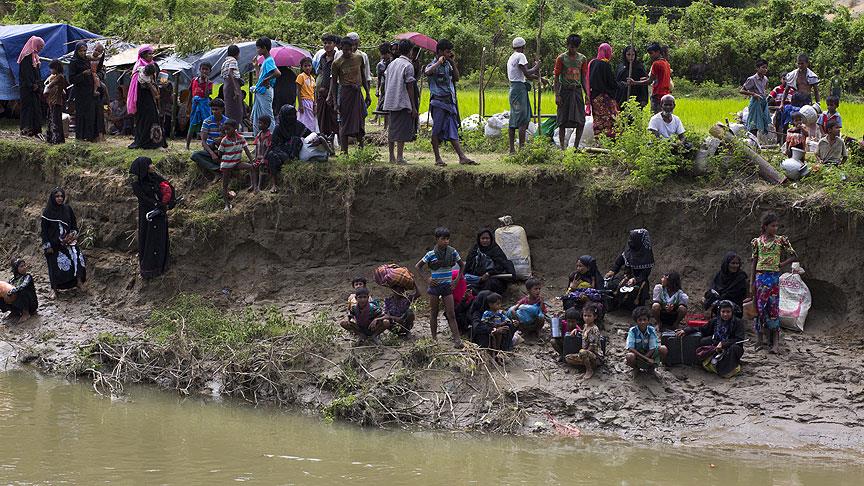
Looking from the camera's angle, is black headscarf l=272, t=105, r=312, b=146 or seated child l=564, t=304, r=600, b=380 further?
black headscarf l=272, t=105, r=312, b=146

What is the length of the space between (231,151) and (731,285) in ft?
19.3

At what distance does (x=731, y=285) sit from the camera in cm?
1114

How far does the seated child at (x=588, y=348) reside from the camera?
424 inches

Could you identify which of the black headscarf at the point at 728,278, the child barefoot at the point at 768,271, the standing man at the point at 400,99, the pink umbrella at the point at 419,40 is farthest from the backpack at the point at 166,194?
the child barefoot at the point at 768,271

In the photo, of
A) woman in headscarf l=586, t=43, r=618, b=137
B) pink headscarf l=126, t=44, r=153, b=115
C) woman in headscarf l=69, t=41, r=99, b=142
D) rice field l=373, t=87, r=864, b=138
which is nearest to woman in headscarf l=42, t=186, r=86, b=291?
pink headscarf l=126, t=44, r=153, b=115

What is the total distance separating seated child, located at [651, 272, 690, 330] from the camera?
11164 mm

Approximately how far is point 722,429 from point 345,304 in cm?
451

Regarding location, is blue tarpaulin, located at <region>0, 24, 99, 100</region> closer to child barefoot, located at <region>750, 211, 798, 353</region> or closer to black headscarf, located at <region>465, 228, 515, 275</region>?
black headscarf, located at <region>465, 228, 515, 275</region>

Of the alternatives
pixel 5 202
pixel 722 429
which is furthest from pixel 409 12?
pixel 722 429

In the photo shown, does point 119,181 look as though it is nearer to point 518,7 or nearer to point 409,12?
point 409,12

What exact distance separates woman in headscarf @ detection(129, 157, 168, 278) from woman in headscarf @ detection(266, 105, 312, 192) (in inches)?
50.4

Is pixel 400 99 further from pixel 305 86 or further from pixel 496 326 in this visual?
pixel 496 326

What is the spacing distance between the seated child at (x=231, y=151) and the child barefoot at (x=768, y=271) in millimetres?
5907

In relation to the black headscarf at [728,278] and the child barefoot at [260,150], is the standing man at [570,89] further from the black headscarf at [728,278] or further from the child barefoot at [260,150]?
the child barefoot at [260,150]
